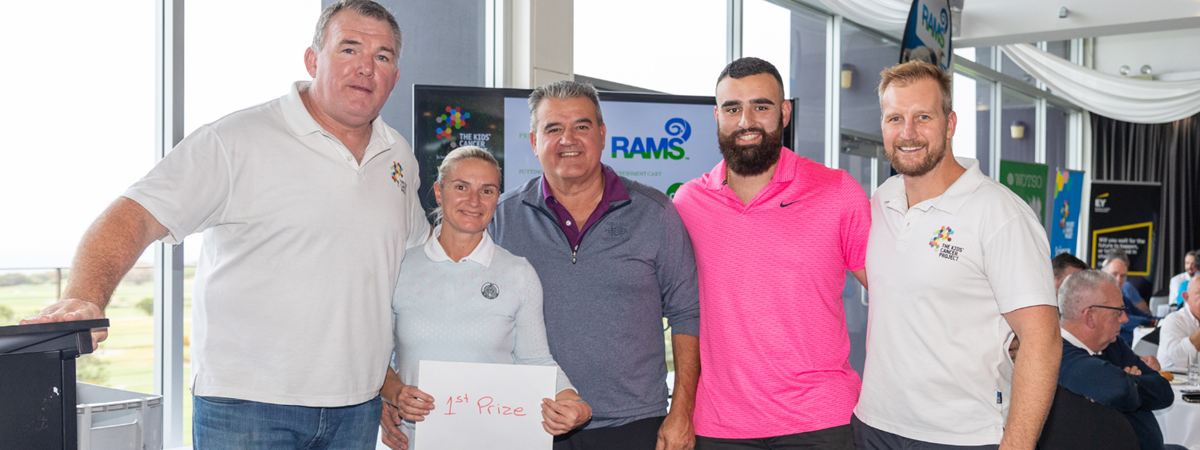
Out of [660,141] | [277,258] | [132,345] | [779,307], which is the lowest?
[132,345]

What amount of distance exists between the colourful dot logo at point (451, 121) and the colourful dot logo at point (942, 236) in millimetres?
2039

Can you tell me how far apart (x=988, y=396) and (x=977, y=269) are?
0.33 metres

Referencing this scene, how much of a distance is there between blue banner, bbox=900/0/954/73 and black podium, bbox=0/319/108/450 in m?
3.06

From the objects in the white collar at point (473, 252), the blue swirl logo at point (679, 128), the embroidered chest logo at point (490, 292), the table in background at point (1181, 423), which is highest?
the blue swirl logo at point (679, 128)

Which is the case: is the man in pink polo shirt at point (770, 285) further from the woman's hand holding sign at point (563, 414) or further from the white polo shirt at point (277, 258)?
the white polo shirt at point (277, 258)

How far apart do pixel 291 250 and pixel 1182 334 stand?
6172 millimetres

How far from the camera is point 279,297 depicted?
1857mm

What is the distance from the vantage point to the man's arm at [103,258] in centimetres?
135

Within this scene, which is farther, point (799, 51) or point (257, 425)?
point (799, 51)

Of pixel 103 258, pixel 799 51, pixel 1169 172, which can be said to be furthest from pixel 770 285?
pixel 1169 172

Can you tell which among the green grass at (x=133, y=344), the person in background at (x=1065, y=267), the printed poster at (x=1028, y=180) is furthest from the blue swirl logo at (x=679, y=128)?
the printed poster at (x=1028, y=180)

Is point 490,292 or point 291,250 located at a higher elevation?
point 291,250

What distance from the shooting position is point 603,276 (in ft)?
7.45

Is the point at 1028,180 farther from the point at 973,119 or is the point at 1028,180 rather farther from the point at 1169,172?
the point at 1169,172
